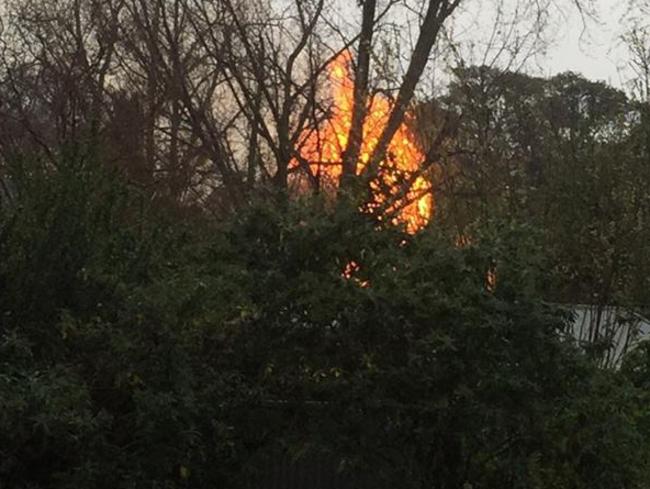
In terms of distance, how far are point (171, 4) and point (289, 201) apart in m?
8.40

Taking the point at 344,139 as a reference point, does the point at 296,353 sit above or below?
below

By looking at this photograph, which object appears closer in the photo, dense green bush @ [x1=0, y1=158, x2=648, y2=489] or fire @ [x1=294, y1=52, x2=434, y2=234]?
dense green bush @ [x1=0, y1=158, x2=648, y2=489]

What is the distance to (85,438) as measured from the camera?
16.5 feet

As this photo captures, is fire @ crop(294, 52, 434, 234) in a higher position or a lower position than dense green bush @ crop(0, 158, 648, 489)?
higher

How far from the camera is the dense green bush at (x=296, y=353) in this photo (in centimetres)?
535

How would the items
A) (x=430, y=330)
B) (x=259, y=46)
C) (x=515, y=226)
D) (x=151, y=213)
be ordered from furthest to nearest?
(x=259, y=46) → (x=151, y=213) → (x=515, y=226) → (x=430, y=330)

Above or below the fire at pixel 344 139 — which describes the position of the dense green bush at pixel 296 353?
below

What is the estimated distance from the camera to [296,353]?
5.63m

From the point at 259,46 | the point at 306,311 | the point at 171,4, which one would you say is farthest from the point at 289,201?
the point at 171,4

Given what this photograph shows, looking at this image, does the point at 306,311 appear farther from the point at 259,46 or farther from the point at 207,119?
the point at 207,119

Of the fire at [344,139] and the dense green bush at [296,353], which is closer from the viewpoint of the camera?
the dense green bush at [296,353]

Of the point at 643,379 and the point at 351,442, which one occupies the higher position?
the point at 643,379

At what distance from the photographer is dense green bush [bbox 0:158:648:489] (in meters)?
5.35

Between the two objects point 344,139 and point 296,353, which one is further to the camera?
point 344,139
